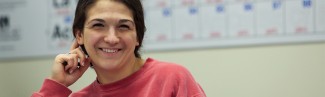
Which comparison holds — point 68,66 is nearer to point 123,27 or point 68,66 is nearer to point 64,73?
point 64,73

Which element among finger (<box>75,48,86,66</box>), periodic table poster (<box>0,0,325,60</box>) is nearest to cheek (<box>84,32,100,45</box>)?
finger (<box>75,48,86,66</box>)

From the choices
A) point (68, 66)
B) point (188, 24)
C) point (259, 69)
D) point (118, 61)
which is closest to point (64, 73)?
point (68, 66)

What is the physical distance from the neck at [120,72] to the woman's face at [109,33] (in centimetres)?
5

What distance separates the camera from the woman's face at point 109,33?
4.23 feet

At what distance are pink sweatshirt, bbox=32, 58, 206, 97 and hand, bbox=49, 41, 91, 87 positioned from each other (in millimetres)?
35

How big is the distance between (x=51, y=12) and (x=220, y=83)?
0.96 metres

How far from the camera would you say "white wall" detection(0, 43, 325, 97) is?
5.40ft

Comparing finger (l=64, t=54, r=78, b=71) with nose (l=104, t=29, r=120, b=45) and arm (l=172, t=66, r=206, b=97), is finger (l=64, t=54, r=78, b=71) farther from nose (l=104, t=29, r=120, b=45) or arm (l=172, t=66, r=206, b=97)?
arm (l=172, t=66, r=206, b=97)

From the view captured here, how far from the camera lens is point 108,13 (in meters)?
1.29

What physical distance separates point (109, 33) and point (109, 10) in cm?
7

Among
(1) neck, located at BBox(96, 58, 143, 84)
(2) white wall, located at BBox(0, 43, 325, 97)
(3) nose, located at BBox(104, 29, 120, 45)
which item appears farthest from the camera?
(2) white wall, located at BBox(0, 43, 325, 97)

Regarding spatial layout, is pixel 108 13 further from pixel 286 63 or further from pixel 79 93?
pixel 286 63

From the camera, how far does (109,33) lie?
1.30m

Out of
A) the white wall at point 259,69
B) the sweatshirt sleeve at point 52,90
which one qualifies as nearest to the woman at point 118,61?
the sweatshirt sleeve at point 52,90
